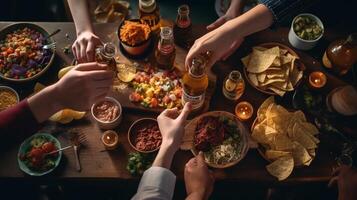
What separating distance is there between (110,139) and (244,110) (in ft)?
2.45

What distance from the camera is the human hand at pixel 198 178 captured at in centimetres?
171

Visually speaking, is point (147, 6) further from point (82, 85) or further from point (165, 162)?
point (165, 162)

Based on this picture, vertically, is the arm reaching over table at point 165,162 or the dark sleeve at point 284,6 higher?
the dark sleeve at point 284,6

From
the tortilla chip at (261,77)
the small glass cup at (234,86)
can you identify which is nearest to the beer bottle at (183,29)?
the small glass cup at (234,86)

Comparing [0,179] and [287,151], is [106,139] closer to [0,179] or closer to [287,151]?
[0,179]

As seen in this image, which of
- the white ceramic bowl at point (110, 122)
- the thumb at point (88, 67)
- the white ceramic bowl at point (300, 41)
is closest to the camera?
the thumb at point (88, 67)

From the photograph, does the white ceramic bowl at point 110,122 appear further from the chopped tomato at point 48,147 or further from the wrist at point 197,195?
the wrist at point 197,195

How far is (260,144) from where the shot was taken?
1.82 m

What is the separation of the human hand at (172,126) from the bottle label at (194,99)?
0.07 m

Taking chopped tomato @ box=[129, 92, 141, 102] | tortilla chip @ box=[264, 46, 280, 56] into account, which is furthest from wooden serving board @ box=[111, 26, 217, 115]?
tortilla chip @ box=[264, 46, 280, 56]

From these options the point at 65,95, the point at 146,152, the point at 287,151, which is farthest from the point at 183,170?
the point at 65,95

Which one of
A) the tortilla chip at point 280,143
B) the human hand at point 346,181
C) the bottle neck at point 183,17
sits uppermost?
the bottle neck at point 183,17

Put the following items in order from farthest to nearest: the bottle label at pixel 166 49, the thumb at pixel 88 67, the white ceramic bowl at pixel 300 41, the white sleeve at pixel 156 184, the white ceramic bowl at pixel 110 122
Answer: the white ceramic bowl at pixel 300 41 → the bottle label at pixel 166 49 → the white ceramic bowl at pixel 110 122 → the thumb at pixel 88 67 → the white sleeve at pixel 156 184

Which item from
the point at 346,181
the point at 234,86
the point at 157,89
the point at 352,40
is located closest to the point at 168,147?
the point at 157,89
